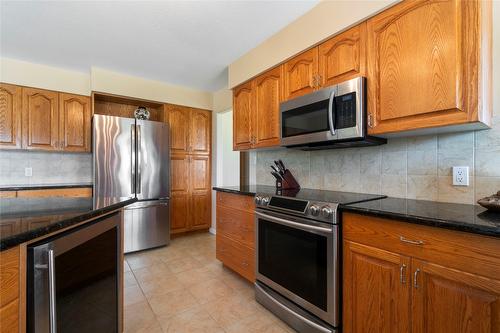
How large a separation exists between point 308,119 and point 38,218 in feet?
5.63

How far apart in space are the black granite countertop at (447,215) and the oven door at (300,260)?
267 mm

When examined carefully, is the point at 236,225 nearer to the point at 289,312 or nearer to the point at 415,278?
the point at 289,312

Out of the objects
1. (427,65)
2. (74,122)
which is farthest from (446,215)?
(74,122)

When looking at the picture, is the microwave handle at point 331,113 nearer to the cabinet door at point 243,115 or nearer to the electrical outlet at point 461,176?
the electrical outlet at point 461,176

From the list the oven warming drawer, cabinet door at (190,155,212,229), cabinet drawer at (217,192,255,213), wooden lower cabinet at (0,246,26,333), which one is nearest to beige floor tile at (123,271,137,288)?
cabinet drawer at (217,192,255,213)

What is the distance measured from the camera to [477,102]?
3.70 feet

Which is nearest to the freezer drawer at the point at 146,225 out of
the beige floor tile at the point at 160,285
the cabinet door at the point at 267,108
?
the beige floor tile at the point at 160,285

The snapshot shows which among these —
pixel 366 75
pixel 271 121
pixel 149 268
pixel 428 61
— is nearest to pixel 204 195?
pixel 149 268

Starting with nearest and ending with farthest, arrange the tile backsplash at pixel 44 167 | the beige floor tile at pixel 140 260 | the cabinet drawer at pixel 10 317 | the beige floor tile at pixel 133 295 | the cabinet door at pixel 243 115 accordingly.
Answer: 1. the cabinet drawer at pixel 10 317
2. the beige floor tile at pixel 133 295
3. the cabinet door at pixel 243 115
4. the beige floor tile at pixel 140 260
5. the tile backsplash at pixel 44 167

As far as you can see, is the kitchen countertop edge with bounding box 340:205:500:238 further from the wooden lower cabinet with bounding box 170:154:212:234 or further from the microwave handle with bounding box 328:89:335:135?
the wooden lower cabinet with bounding box 170:154:212:234

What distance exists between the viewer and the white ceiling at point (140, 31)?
1894 mm

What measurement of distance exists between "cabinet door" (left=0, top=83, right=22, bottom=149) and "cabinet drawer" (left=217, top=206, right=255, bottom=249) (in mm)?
2704

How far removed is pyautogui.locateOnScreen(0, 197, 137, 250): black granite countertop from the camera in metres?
0.67

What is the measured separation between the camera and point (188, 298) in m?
2.05
